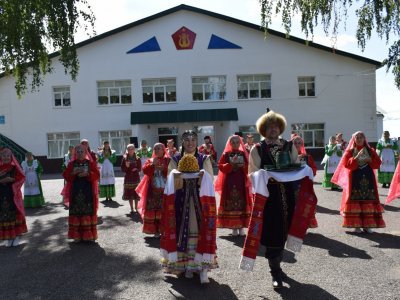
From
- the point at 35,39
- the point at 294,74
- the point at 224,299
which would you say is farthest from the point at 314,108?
the point at 224,299

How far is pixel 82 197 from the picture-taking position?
785cm

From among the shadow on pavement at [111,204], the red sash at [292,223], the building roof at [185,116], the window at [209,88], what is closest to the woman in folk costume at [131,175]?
the shadow on pavement at [111,204]

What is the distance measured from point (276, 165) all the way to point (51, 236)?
551 centimetres

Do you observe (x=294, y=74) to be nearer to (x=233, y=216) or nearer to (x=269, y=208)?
(x=233, y=216)

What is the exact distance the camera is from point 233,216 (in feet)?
26.4

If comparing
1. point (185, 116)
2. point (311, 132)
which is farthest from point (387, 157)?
point (185, 116)

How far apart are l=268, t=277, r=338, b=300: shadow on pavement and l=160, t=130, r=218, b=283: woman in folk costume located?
919 millimetres

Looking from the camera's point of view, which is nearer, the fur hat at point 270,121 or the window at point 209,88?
the fur hat at point 270,121

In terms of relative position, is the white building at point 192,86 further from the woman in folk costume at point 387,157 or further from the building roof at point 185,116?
the woman in folk costume at point 387,157

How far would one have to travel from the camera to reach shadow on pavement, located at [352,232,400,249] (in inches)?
267

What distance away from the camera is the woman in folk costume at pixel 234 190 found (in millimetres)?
8008

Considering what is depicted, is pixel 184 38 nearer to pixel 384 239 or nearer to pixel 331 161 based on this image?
pixel 331 161

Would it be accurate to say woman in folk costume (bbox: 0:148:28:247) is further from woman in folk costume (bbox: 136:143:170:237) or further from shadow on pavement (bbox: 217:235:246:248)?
shadow on pavement (bbox: 217:235:246:248)

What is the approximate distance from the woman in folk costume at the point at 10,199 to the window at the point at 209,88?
817 inches
